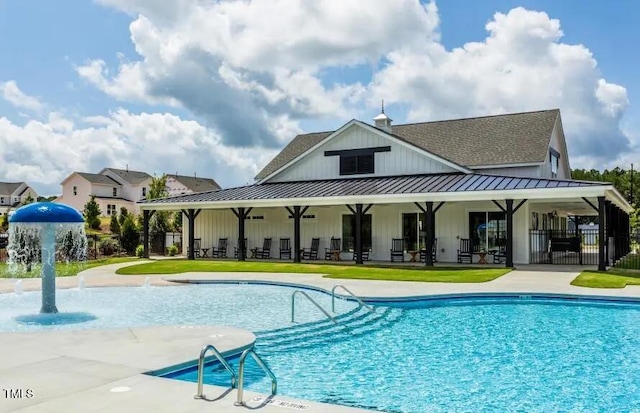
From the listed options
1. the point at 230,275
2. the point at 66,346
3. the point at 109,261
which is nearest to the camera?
the point at 66,346

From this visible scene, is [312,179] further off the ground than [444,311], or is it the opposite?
[312,179]

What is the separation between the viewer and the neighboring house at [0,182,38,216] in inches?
3093

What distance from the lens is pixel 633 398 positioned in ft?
22.5

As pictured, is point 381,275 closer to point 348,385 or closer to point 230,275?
point 230,275

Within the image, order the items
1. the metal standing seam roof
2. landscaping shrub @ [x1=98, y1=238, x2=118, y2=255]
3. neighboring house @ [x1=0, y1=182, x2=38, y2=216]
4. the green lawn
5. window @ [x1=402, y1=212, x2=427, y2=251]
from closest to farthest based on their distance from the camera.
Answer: the green lawn → the metal standing seam roof → window @ [x1=402, y1=212, x2=427, y2=251] → landscaping shrub @ [x1=98, y1=238, x2=118, y2=255] → neighboring house @ [x1=0, y1=182, x2=38, y2=216]

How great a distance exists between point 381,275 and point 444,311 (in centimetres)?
593

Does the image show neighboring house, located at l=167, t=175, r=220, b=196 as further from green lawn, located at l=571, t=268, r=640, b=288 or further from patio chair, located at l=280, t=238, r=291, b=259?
green lawn, located at l=571, t=268, r=640, b=288

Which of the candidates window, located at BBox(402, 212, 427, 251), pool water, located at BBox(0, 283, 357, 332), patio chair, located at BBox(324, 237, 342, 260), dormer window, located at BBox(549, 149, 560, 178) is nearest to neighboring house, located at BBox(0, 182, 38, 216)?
patio chair, located at BBox(324, 237, 342, 260)

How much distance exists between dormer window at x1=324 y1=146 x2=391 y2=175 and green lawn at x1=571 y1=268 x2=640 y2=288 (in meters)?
11.5

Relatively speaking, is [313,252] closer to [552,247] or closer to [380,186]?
[380,186]

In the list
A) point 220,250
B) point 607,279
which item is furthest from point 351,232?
point 607,279

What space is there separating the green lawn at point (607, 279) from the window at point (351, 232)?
973 cm

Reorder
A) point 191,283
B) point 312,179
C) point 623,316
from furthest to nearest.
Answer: point 312,179, point 191,283, point 623,316

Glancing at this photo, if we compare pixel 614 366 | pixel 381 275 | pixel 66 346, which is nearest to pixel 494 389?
pixel 614 366
